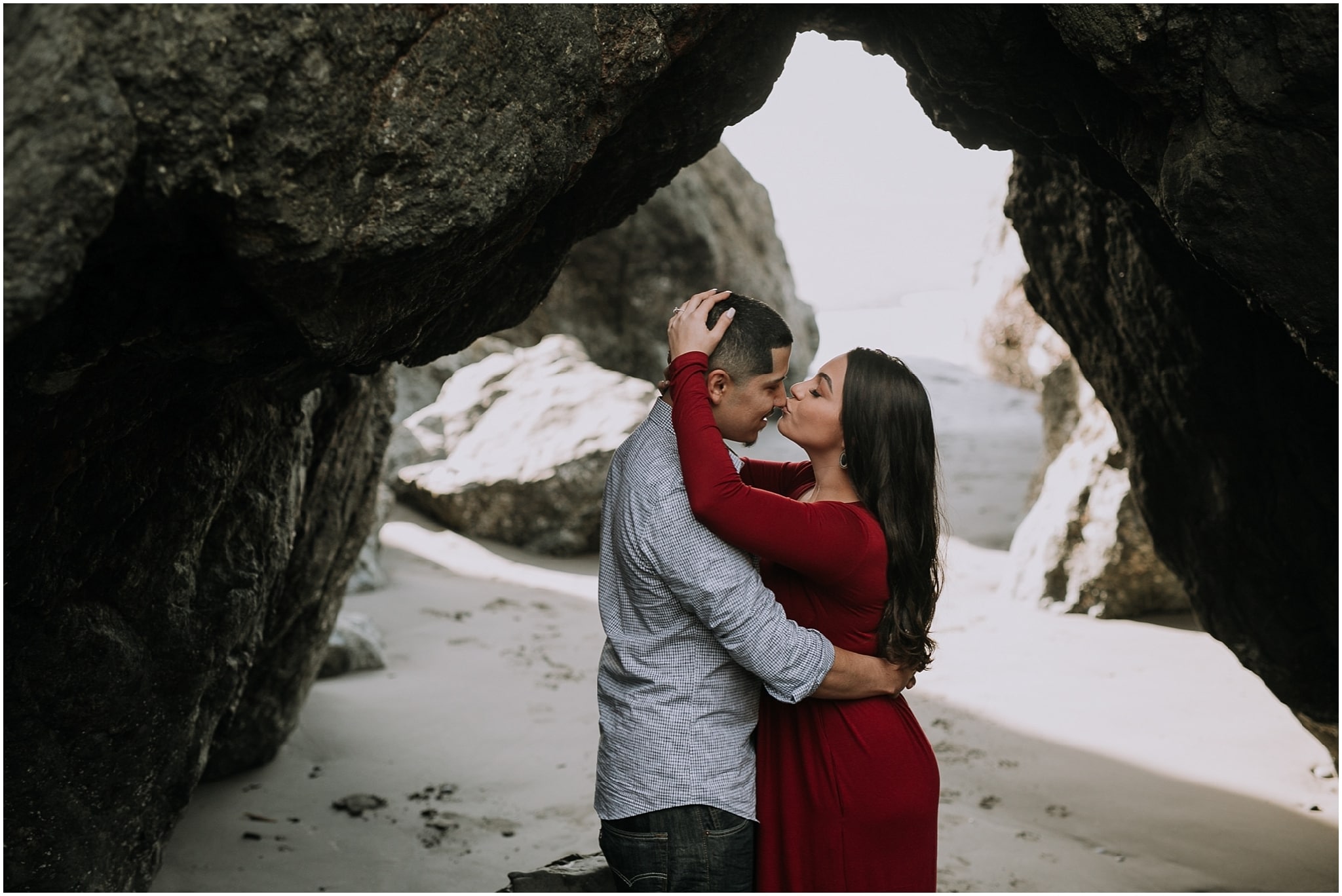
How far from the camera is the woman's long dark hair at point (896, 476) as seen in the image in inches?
106

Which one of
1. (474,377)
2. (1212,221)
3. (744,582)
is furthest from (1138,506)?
(474,377)

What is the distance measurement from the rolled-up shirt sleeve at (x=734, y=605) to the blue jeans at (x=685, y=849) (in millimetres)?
316

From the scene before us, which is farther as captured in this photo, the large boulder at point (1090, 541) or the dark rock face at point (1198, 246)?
the large boulder at point (1090, 541)

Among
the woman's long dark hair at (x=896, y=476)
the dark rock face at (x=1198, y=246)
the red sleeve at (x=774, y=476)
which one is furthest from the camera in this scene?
the red sleeve at (x=774, y=476)

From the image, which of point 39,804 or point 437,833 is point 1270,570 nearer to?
point 437,833

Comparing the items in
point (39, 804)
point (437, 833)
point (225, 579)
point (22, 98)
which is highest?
point (22, 98)

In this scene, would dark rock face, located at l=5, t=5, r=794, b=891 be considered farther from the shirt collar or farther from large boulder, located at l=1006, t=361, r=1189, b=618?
large boulder, located at l=1006, t=361, r=1189, b=618

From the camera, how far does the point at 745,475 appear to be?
3150 mm

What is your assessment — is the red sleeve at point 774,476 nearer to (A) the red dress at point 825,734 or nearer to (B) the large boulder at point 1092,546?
(A) the red dress at point 825,734

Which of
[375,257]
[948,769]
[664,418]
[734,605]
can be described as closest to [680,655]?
[734,605]

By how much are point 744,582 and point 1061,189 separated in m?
2.55

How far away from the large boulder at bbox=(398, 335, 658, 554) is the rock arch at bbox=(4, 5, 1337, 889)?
5.02 meters

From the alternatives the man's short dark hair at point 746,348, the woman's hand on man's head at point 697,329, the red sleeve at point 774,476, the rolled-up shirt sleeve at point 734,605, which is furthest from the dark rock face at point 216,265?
the red sleeve at point 774,476

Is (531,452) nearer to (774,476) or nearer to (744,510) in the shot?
(774,476)
